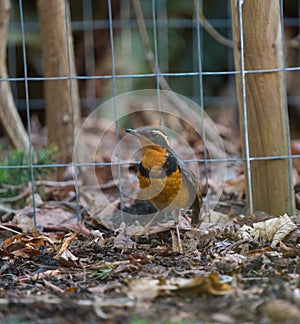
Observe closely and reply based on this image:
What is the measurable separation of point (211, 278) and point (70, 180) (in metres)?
2.73

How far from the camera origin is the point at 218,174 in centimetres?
487

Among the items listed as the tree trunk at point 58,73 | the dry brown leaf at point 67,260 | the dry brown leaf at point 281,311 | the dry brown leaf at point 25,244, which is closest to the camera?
the dry brown leaf at point 281,311

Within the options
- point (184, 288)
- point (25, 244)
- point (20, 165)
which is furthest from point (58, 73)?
point (184, 288)

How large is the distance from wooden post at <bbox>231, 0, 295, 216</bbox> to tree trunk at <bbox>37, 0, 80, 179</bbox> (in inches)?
53.1

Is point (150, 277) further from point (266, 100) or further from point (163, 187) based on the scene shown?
point (266, 100)

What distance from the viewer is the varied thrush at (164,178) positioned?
370 centimetres

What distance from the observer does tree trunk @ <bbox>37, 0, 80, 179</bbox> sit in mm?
4609

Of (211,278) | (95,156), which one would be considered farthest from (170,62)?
(211,278)

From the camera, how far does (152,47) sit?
750cm

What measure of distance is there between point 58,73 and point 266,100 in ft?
5.46

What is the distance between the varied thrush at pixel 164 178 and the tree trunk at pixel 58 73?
3.25 feet

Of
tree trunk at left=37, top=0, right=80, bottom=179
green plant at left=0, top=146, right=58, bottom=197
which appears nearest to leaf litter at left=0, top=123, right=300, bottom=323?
green plant at left=0, top=146, right=58, bottom=197

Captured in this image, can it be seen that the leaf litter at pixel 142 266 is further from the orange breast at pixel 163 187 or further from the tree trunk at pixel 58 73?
the tree trunk at pixel 58 73

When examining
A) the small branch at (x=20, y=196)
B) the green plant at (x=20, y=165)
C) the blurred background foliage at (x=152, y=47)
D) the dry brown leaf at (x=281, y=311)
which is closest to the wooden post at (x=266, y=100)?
the green plant at (x=20, y=165)
